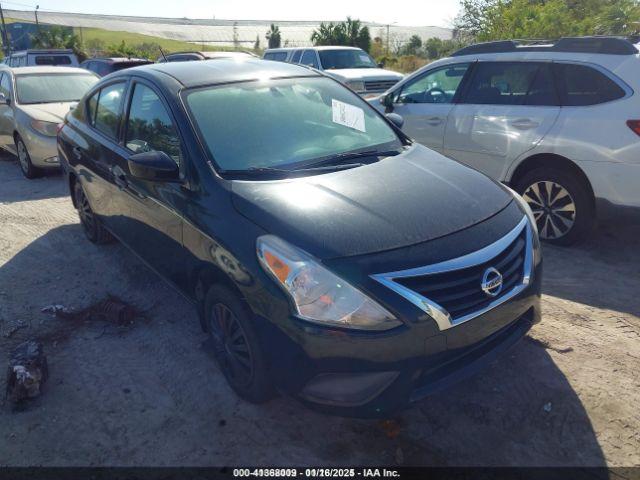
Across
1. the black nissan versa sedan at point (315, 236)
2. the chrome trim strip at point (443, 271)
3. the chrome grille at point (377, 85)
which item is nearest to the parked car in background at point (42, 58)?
the chrome grille at point (377, 85)

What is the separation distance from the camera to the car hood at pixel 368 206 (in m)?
2.43

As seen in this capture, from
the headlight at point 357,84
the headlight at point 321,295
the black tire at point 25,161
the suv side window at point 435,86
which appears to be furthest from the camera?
the headlight at point 357,84

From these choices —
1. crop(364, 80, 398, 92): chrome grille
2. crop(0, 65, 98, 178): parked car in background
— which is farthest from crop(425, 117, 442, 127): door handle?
crop(364, 80, 398, 92): chrome grille

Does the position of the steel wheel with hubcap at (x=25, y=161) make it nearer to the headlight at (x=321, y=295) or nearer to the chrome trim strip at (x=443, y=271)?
the headlight at (x=321, y=295)

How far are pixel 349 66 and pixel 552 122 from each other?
944 centimetres

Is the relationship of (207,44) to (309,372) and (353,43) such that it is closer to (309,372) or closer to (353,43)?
(353,43)

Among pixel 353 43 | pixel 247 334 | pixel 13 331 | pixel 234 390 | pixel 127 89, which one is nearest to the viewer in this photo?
pixel 247 334

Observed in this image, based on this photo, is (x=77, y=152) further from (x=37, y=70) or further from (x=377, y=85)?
(x=377, y=85)

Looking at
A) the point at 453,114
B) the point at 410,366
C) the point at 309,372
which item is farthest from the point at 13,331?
the point at 453,114

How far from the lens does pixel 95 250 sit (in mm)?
5121

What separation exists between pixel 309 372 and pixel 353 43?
1128 inches

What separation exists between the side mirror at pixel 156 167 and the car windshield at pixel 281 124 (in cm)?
26

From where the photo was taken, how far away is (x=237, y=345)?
281cm

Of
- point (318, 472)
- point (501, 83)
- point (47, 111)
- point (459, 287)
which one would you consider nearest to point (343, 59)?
point (47, 111)
